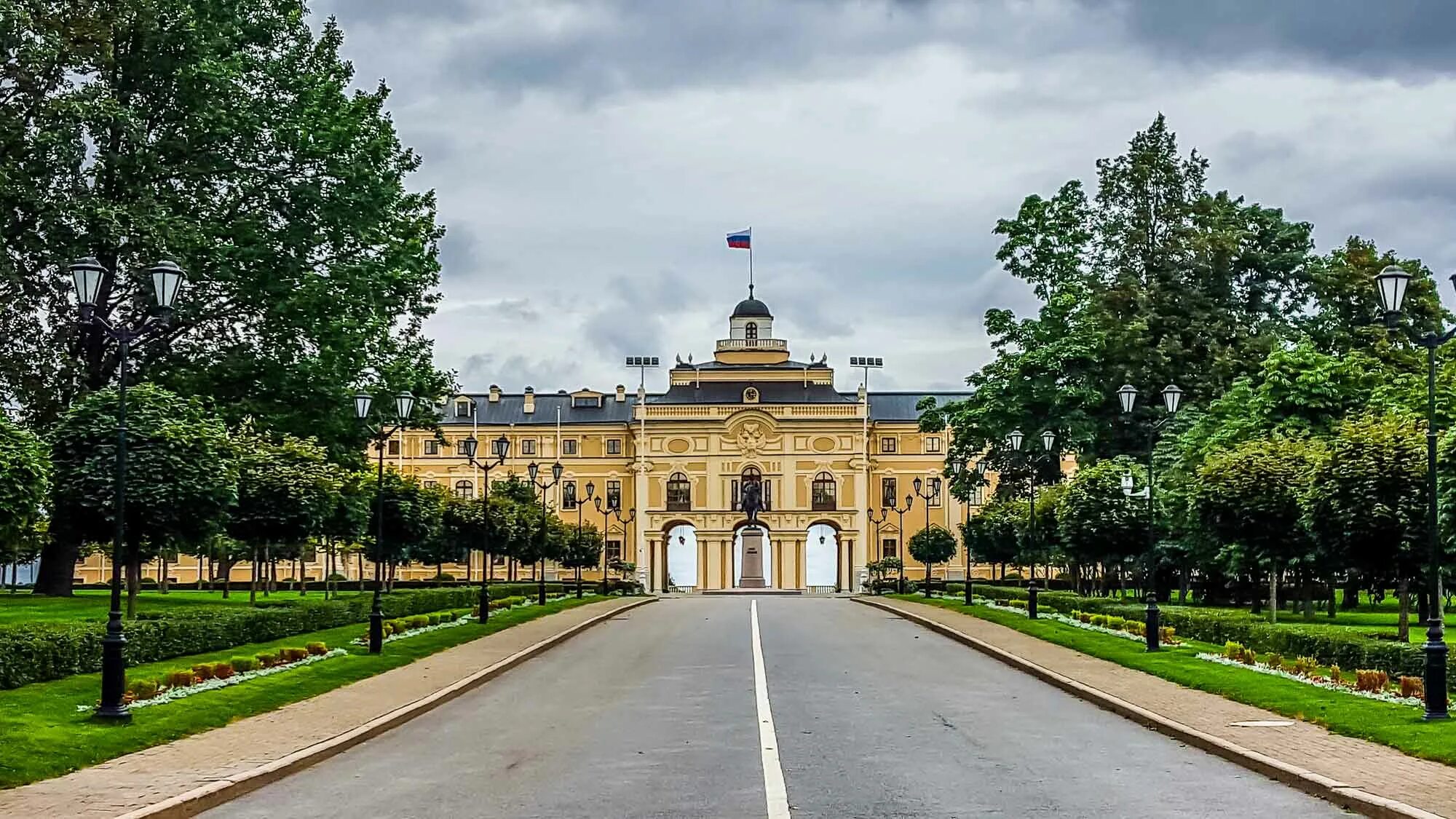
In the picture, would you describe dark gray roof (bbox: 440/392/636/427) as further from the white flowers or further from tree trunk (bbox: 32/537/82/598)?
the white flowers

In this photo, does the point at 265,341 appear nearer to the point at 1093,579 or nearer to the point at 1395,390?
the point at 1395,390

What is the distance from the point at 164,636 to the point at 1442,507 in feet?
63.7

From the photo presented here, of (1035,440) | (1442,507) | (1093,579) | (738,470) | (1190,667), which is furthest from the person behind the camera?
(738,470)

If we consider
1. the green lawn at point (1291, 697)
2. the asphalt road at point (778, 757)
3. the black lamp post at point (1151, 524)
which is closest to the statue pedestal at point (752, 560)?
the black lamp post at point (1151, 524)

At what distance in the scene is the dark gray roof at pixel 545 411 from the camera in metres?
117

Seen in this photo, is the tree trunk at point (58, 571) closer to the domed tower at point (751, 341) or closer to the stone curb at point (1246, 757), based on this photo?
the stone curb at point (1246, 757)

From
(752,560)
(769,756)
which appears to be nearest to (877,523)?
(752,560)

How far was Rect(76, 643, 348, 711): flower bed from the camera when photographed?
18812 mm

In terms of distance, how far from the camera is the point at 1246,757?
46.4ft

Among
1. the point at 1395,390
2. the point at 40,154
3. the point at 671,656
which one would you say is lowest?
the point at 671,656

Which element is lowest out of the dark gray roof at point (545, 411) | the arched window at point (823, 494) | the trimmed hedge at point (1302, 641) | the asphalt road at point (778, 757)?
the asphalt road at point (778, 757)

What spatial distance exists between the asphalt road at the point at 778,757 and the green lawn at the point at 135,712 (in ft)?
6.58

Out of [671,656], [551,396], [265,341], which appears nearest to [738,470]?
[551,396]

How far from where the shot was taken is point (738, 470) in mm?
109750
